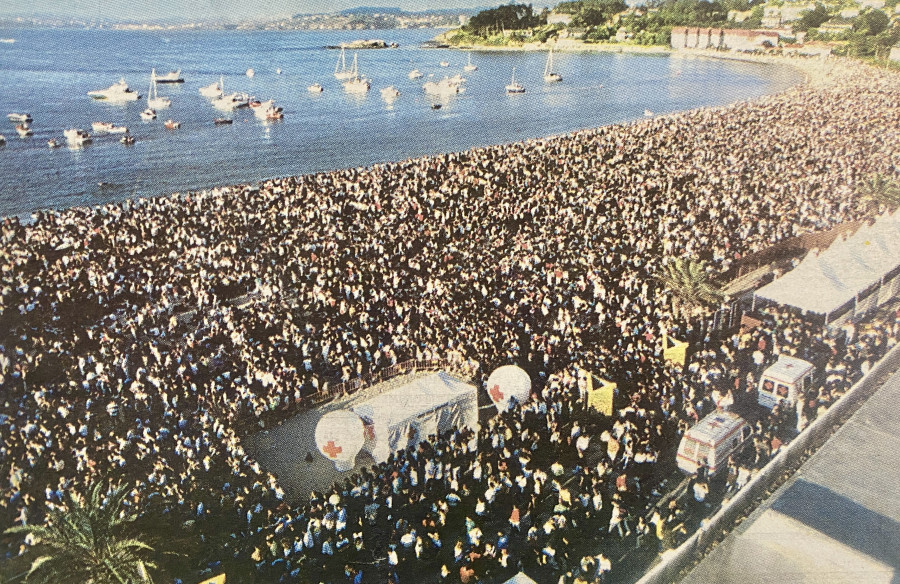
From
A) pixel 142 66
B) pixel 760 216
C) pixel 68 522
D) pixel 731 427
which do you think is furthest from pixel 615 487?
pixel 142 66

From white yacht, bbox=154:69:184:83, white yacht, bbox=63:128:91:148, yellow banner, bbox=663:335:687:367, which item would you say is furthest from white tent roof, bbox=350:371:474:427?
white yacht, bbox=154:69:184:83

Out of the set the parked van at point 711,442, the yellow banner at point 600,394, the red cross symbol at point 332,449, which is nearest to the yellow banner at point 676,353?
the yellow banner at point 600,394

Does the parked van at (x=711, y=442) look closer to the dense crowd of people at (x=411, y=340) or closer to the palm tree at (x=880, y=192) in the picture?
the dense crowd of people at (x=411, y=340)

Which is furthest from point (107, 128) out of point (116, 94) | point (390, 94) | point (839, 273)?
point (839, 273)

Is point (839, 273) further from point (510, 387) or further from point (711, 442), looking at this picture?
point (510, 387)

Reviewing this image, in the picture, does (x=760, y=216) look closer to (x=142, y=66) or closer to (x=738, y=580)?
(x=738, y=580)

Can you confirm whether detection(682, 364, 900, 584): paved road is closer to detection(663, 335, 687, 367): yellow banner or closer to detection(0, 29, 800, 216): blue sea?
detection(663, 335, 687, 367): yellow banner
